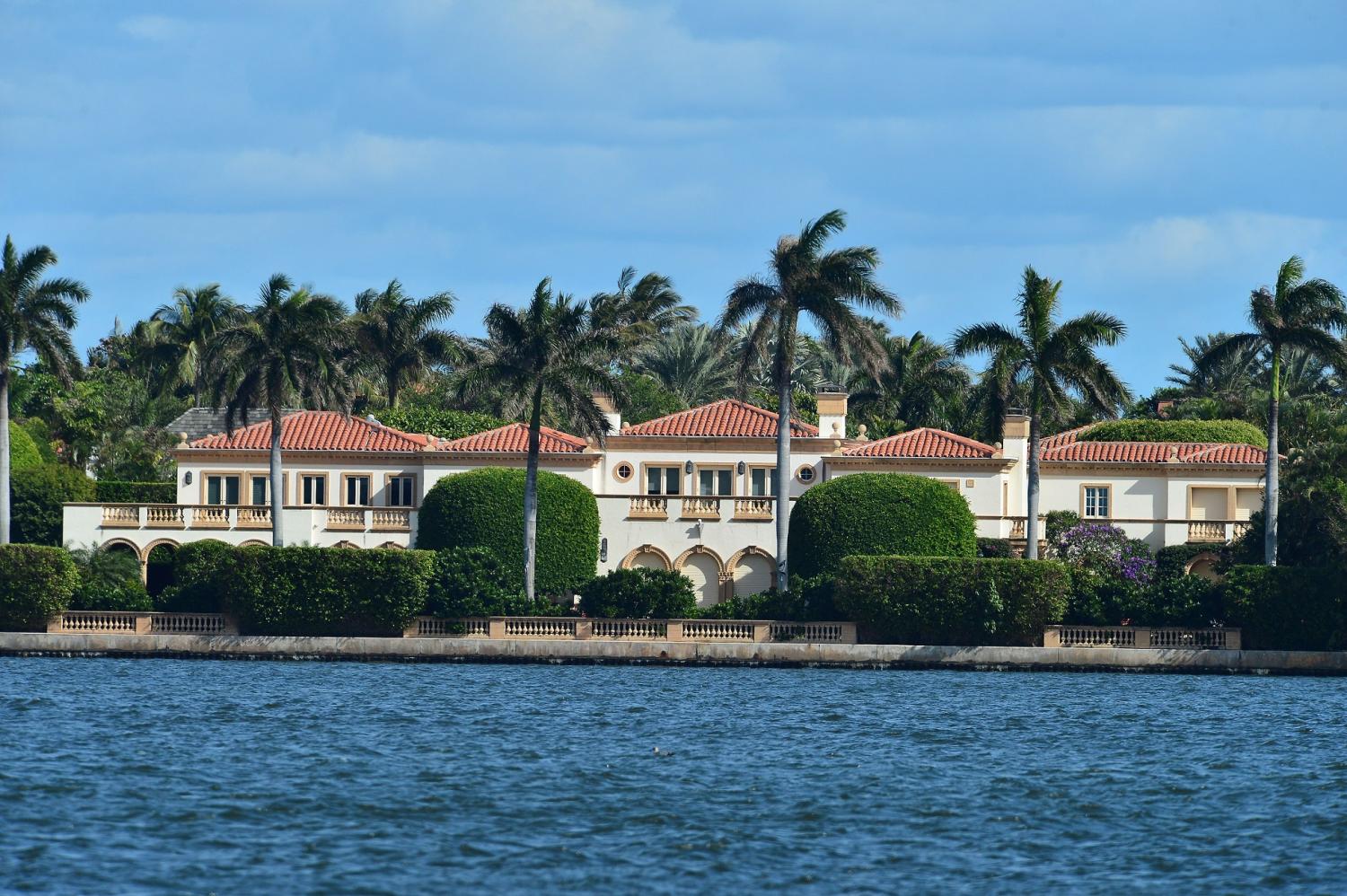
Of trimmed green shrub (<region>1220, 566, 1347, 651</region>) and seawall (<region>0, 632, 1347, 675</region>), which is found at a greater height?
trimmed green shrub (<region>1220, 566, 1347, 651</region>)

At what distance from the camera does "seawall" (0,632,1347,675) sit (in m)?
57.0

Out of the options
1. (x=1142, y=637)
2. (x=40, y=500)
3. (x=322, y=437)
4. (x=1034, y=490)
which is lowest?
(x=1142, y=637)

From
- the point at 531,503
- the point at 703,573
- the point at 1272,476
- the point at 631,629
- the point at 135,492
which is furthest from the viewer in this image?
the point at 135,492

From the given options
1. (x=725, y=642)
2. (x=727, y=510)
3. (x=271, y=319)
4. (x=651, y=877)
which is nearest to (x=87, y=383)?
(x=271, y=319)

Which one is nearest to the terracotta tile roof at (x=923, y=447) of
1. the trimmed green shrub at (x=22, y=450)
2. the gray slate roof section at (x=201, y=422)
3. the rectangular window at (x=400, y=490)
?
the rectangular window at (x=400, y=490)

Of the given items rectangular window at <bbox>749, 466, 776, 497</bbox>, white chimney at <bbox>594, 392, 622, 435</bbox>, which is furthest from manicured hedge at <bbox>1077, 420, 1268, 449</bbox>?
white chimney at <bbox>594, 392, 622, 435</bbox>

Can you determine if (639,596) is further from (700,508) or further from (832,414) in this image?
(832,414)

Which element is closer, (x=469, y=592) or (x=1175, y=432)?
(x=469, y=592)

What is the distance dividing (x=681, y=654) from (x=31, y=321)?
24.6 metres

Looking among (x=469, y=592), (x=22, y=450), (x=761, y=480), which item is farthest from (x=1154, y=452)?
(x=22, y=450)

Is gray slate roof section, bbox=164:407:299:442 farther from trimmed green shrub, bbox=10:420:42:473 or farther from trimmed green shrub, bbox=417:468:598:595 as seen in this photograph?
trimmed green shrub, bbox=417:468:598:595

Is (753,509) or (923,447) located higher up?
(923,447)

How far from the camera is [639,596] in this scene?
59688mm

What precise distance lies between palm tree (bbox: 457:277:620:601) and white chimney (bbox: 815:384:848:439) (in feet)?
40.8
